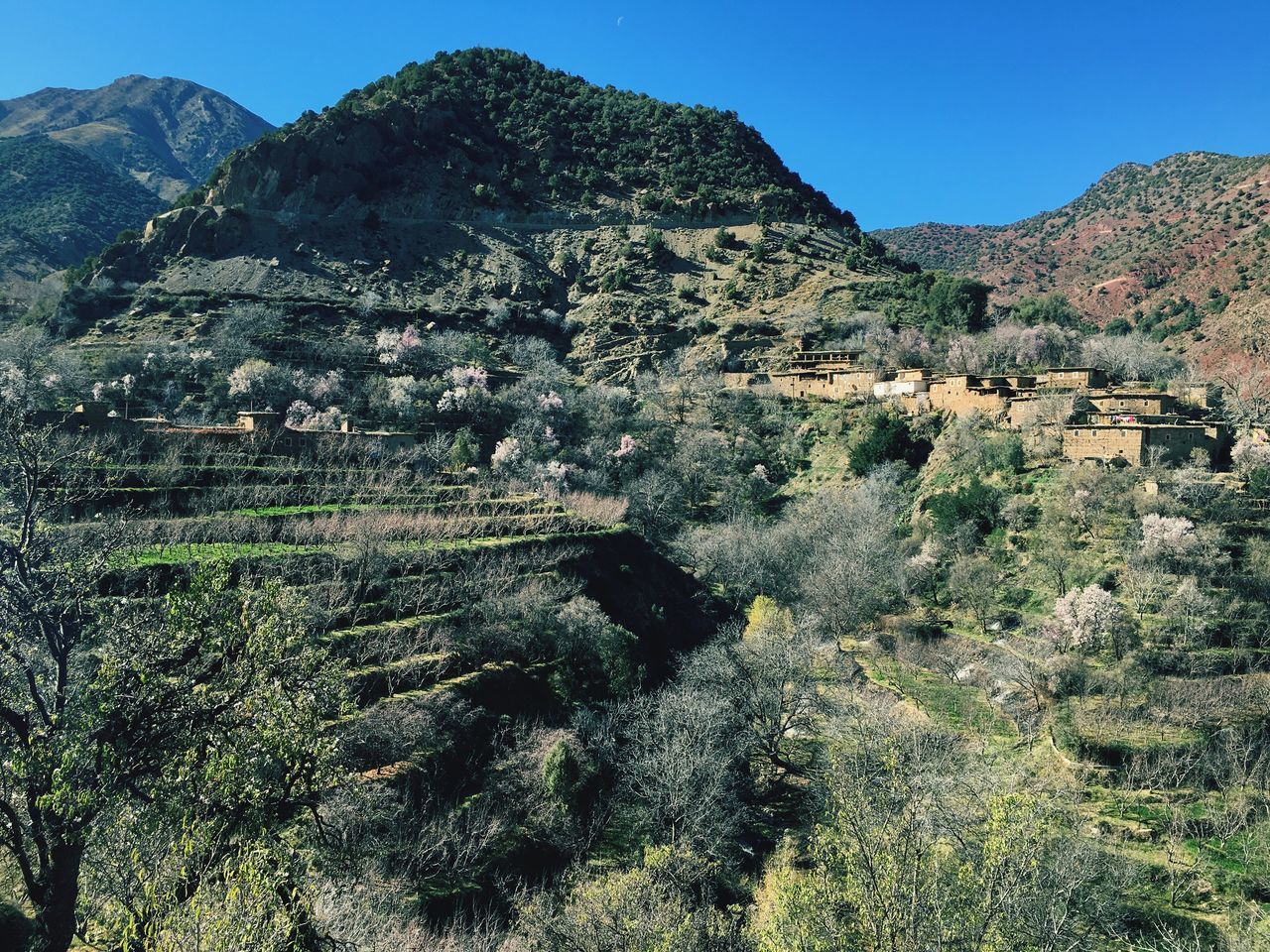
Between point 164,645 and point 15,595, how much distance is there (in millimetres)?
1805

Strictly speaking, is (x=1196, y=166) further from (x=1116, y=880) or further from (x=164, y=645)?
(x=164, y=645)

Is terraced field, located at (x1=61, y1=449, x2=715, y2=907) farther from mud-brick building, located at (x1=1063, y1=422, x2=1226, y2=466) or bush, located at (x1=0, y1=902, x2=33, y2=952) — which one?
mud-brick building, located at (x1=1063, y1=422, x2=1226, y2=466)

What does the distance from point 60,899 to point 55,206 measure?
108 meters

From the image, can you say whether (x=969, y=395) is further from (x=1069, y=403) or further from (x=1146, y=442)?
(x=1146, y=442)

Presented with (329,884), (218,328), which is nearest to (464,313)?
(218,328)

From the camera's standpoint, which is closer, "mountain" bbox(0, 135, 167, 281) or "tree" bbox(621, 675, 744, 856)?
"tree" bbox(621, 675, 744, 856)

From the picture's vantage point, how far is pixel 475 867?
51.1 feet

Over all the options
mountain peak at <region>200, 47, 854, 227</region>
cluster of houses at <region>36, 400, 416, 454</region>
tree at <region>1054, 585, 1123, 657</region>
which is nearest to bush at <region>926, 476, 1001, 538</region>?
tree at <region>1054, 585, 1123, 657</region>

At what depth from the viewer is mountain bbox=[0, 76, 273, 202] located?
472 ft

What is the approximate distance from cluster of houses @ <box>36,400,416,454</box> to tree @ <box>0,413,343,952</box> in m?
20.7

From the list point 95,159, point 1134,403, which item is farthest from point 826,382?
point 95,159

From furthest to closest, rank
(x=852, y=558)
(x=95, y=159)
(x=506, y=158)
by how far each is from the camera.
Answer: (x=95, y=159) < (x=506, y=158) < (x=852, y=558)

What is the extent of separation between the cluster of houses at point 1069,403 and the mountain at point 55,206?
7530 centimetres

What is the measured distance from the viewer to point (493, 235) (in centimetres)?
7844
